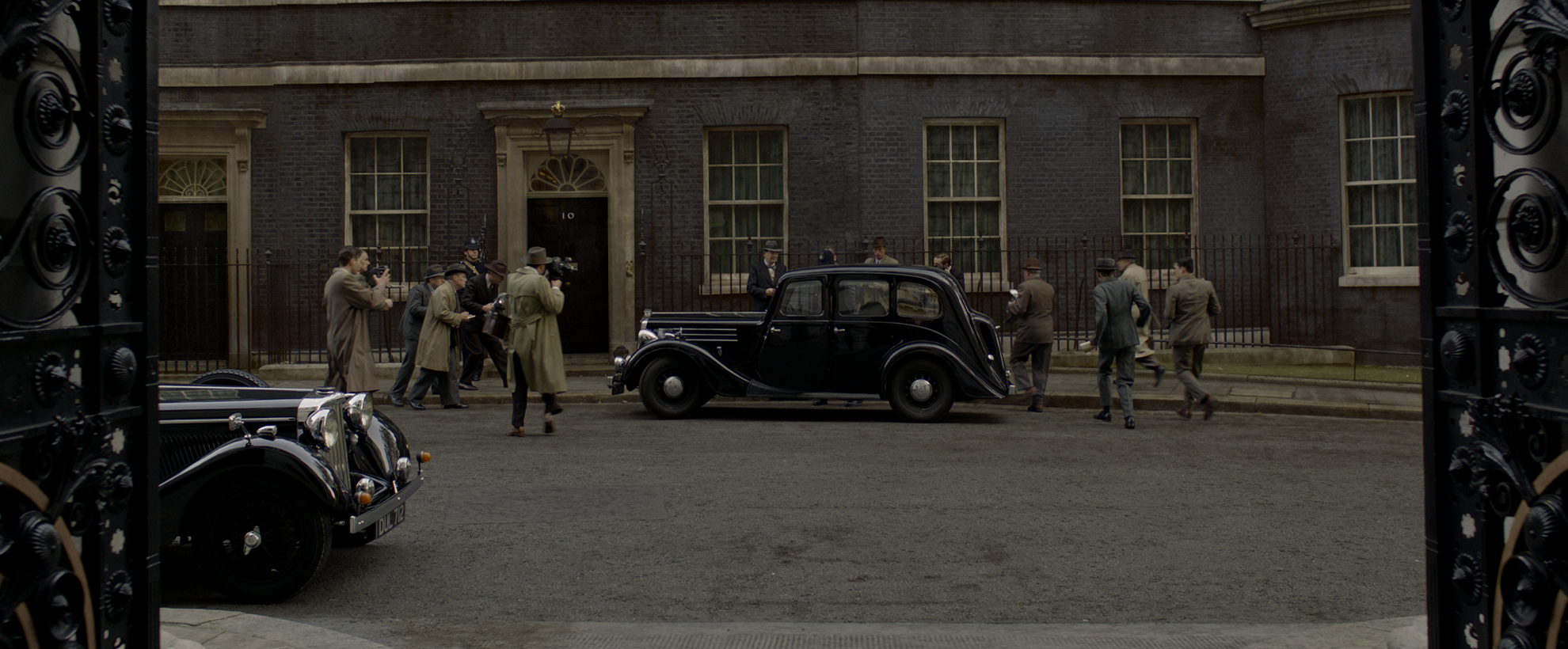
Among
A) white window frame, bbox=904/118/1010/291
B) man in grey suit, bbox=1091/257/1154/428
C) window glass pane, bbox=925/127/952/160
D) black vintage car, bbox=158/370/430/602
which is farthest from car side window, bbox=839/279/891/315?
black vintage car, bbox=158/370/430/602

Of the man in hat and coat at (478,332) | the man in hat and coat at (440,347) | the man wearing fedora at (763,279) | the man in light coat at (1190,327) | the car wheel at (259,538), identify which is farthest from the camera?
the man wearing fedora at (763,279)

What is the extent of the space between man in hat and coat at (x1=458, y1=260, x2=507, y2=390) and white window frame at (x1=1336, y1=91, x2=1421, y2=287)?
38.1 feet

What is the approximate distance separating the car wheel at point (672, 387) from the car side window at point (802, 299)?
3.65ft

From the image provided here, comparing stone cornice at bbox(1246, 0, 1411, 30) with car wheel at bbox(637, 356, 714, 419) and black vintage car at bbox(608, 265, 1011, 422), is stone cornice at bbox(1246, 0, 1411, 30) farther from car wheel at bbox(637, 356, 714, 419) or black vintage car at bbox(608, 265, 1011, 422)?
car wheel at bbox(637, 356, 714, 419)

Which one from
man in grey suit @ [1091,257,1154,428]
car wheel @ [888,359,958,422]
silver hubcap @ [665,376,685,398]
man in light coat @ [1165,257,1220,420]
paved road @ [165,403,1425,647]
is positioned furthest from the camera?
silver hubcap @ [665,376,685,398]

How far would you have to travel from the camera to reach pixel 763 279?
16.1m

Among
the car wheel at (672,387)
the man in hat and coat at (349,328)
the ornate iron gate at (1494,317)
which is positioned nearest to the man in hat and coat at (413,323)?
the man in hat and coat at (349,328)

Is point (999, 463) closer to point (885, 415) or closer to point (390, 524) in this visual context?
point (885, 415)

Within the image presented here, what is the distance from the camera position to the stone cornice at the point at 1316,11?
55.7ft

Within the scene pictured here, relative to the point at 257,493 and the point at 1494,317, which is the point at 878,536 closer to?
the point at 257,493

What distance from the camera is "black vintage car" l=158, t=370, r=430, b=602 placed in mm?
5543

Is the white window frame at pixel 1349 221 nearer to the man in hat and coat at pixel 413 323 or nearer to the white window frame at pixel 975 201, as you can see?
the white window frame at pixel 975 201

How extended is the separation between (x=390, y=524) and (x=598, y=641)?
184cm

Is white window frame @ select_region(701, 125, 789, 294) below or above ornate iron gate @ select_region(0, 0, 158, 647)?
above
